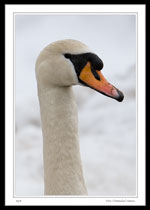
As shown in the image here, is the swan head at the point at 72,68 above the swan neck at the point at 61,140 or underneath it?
above

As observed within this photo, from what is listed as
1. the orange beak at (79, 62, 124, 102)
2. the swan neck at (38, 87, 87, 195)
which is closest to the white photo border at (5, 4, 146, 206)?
the swan neck at (38, 87, 87, 195)

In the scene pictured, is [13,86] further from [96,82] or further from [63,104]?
[96,82]

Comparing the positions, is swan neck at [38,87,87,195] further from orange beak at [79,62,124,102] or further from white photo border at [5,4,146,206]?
white photo border at [5,4,146,206]

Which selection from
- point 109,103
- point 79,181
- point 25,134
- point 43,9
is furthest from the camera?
point 109,103

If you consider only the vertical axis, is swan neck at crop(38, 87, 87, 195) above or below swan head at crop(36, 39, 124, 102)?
below

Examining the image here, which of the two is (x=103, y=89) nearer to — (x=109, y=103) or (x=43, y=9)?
(x=43, y=9)

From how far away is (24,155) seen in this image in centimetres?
357

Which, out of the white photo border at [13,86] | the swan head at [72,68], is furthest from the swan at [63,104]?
the white photo border at [13,86]

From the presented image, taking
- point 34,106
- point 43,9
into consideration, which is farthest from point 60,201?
point 34,106

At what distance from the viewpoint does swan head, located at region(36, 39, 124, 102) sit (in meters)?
1.34

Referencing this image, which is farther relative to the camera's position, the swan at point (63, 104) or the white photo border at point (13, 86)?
the white photo border at point (13, 86)

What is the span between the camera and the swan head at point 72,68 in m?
1.34

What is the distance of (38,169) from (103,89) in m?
2.00

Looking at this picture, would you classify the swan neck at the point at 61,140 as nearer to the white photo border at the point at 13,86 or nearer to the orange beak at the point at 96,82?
the orange beak at the point at 96,82
